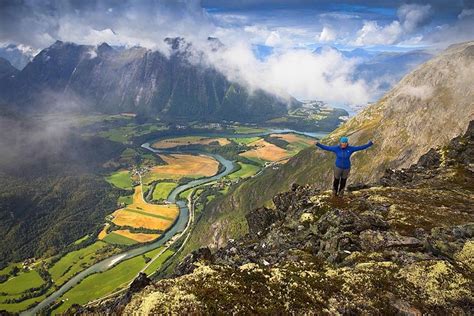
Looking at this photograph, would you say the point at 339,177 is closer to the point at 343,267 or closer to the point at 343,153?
the point at 343,153

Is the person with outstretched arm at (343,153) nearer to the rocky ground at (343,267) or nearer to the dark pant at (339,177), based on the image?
the dark pant at (339,177)

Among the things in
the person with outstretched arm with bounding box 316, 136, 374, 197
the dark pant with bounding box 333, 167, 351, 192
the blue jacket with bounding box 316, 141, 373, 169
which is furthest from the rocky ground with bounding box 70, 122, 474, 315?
the blue jacket with bounding box 316, 141, 373, 169

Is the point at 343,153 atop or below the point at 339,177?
atop

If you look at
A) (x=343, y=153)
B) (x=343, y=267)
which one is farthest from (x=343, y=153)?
(x=343, y=267)

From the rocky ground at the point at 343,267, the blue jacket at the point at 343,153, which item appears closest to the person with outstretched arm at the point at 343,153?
the blue jacket at the point at 343,153

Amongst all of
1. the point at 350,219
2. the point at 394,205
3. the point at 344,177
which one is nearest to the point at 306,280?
the point at 350,219

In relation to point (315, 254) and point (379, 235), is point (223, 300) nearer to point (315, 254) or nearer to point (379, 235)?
point (315, 254)
